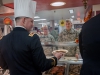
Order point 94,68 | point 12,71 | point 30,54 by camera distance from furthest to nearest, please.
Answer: point 12,71, point 30,54, point 94,68

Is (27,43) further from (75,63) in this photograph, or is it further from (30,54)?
(75,63)

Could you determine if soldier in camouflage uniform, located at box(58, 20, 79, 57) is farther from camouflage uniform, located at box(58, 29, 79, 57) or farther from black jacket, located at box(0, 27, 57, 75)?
black jacket, located at box(0, 27, 57, 75)

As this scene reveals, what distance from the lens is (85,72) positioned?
105cm

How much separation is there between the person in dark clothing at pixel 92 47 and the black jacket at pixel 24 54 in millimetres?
302

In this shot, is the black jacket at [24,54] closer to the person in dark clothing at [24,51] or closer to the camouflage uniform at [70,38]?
the person in dark clothing at [24,51]

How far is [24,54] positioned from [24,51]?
27mm

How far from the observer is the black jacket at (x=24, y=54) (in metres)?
1.06

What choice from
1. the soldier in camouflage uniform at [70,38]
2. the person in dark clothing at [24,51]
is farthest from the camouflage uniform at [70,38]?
the person in dark clothing at [24,51]

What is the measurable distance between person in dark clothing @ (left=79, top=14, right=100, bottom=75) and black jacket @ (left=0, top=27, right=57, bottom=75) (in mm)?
302

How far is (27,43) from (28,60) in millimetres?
146

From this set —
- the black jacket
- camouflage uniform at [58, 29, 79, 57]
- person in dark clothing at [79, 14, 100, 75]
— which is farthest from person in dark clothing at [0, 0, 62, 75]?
camouflage uniform at [58, 29, 79, 57]

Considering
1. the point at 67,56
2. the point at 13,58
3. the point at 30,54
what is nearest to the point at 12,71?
the point at 13,58

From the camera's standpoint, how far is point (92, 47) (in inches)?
38.1

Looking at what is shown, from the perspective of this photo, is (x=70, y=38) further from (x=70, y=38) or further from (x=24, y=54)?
(x=24, y=54)
